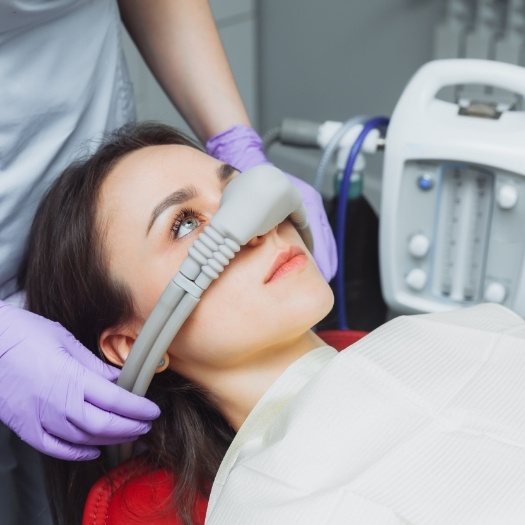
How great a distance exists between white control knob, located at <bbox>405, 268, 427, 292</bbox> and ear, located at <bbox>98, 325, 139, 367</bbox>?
670mm

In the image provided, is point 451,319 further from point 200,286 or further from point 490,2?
point 490,2

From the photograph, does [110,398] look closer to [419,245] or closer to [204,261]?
[204,261]

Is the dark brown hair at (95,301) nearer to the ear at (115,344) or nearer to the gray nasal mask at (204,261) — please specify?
the ear at (115,344)

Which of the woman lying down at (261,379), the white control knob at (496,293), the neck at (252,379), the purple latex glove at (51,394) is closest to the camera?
the woman lying down at (261,379)

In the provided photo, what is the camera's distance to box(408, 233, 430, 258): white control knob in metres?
1.65

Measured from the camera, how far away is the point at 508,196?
152 centimetres

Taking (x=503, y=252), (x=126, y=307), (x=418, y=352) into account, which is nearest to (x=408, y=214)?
(x=503, y=252)

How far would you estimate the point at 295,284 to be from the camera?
119 cm

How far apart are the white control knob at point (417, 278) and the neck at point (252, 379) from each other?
51cm

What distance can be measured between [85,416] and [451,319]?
58 cm

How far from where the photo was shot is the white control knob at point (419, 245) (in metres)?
1.65

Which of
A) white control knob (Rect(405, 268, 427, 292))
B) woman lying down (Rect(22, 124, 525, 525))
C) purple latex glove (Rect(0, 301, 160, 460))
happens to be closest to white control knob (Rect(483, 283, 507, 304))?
white control knob (Rect(405, 268, 427, 292))

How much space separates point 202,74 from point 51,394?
2.32ft

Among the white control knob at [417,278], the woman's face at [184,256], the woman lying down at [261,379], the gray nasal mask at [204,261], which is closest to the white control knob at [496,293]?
the white control knob at [417,278]
